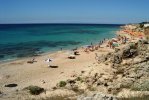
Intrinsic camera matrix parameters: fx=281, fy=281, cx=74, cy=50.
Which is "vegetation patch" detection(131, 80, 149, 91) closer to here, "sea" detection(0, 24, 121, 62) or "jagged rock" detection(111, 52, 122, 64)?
"jagged rock" detection(111, 52, 122, 64)

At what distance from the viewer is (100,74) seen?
58.9 feet

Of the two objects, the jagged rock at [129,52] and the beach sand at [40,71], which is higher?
the jagged rock at [129,52]

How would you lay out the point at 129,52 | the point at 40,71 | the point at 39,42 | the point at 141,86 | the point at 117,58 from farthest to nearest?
the point at 39,42
the point at 40,71
the point at 117,58
the point at 129,52
the point at 141,86

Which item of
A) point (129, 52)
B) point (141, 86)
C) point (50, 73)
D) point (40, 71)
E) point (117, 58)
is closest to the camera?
point (141, 86)

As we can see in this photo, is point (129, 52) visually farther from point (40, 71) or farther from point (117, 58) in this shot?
point (40, 71)

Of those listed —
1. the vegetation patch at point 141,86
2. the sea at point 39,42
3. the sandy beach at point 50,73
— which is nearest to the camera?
the vegetation patch at point 141,86

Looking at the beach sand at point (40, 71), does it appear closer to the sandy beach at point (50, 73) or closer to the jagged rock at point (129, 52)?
the sandy beach at point (50, 73)

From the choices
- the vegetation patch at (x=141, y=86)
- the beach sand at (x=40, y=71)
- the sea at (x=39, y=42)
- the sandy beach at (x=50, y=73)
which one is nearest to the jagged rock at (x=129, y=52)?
the sandy beach at (x=50, y=73)

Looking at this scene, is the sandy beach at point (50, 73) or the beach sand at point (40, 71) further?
the beach sand at point (40, 71)

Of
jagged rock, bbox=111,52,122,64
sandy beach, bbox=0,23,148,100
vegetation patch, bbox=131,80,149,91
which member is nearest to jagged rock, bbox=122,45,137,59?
jagged rock, bbox=111,52,122,64

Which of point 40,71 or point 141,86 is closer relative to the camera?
point 141,86

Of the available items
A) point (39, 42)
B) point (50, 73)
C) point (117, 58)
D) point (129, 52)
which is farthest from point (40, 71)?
point (39, 42)

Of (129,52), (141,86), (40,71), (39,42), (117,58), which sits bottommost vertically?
(39,42)

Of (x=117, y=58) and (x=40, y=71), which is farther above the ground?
(x=117, y=58)
